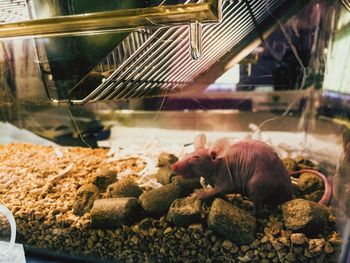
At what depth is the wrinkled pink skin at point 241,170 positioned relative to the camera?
1022mm

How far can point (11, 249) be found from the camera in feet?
3.34

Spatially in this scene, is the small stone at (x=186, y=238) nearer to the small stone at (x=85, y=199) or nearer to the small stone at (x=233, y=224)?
the small stone at (x=233, y=224)

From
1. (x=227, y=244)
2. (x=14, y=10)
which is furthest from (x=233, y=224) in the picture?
(x=14, y=10)

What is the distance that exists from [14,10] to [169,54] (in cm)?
63

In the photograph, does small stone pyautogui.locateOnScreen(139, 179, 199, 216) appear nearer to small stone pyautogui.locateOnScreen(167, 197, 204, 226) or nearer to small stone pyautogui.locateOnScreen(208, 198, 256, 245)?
small stone pyautogui.locateOnScreen(167, 197, 204, 226)

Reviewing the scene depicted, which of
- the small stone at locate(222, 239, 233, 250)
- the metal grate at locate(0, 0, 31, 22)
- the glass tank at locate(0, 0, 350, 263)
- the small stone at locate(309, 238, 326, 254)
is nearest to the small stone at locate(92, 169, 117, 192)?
the glass tank at locate(0, 0, 350, 263)

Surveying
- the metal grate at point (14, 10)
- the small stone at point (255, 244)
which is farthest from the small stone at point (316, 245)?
the metal grate at point (14, 10)

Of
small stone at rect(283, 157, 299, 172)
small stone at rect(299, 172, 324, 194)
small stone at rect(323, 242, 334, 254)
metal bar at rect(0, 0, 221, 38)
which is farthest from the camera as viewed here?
small stone at rect(283, 157, 299, 172)

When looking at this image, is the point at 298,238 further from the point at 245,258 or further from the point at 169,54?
the point at 169,54

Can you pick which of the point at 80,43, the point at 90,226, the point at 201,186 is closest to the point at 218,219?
the point at 201,186

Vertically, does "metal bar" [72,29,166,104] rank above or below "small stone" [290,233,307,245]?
above

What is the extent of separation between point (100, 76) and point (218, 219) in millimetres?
724

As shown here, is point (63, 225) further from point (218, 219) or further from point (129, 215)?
point (218, 219)

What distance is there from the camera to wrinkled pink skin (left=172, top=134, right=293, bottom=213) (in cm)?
102
